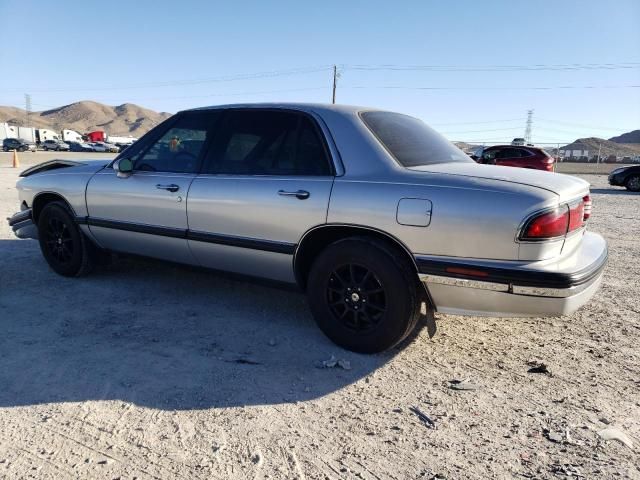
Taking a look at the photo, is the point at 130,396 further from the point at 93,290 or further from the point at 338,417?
the point at 93,290

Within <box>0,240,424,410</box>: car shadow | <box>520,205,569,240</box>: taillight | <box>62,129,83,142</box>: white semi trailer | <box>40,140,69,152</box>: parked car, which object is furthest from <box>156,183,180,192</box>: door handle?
<box>62,129,83,142</box>: white semi trailer

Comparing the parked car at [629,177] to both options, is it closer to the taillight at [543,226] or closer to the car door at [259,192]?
the taillight at [543,226]

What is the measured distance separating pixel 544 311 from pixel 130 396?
7.62ft

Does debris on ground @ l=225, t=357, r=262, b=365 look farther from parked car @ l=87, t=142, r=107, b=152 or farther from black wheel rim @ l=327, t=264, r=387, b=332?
parked car @ l=87, t=142, r=107, b=152

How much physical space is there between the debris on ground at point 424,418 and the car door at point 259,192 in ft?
4.10

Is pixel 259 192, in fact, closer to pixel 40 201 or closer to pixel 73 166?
pixel 73 166

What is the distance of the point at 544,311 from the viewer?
8.60 ft

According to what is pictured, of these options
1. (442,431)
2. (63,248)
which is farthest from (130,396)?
(63,248)

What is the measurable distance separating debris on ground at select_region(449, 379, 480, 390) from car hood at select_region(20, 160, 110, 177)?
358cm

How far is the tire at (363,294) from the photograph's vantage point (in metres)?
2.86

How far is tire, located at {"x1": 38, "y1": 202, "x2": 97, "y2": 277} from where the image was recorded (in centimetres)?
452

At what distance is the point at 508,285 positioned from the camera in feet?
8.43

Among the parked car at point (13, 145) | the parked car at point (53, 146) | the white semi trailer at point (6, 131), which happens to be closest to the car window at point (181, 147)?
the parked car at point (13, 145)

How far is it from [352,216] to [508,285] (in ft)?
3.21
